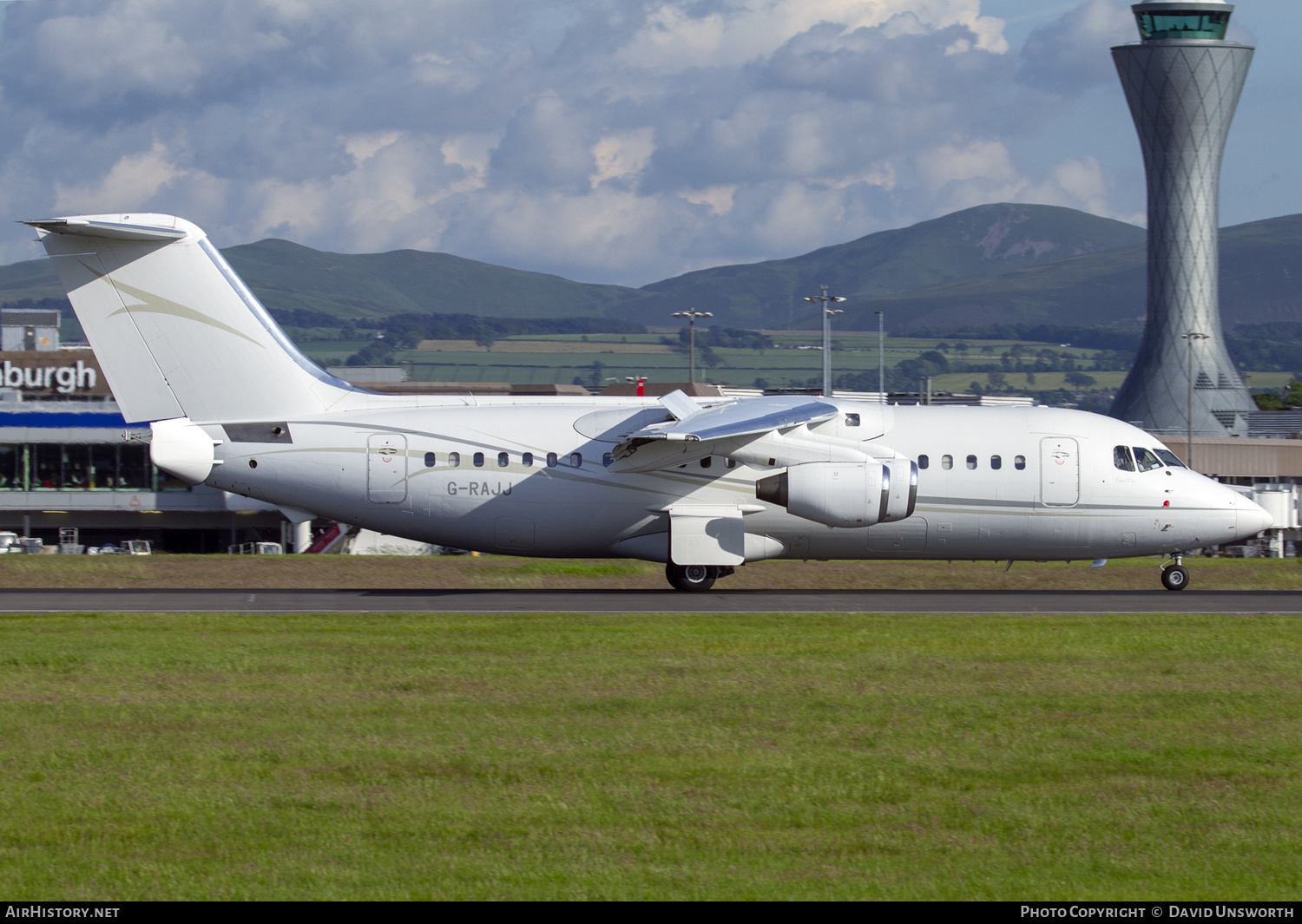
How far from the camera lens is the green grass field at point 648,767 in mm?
9023

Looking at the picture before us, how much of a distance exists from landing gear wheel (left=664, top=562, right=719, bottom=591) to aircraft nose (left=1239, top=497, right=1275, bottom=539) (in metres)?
11.0

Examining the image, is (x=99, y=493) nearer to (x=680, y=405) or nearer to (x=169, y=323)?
(x=169, y=323)

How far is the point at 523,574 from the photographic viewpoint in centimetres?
3388

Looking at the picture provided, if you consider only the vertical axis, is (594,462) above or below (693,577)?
above

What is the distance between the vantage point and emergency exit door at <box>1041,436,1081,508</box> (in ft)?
93.4

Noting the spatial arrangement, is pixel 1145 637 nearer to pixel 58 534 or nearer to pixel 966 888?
pixel 966 888

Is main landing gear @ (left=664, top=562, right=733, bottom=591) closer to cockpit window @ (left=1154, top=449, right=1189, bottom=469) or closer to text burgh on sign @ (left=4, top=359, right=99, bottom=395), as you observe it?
cockpit window @ (left=1154, top=449, right=1189, bottom=469)

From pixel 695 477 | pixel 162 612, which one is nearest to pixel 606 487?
pixel 695 477

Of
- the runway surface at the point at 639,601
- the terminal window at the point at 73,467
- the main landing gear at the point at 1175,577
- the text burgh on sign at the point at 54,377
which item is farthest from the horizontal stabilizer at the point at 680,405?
the text burgh on sign at the point at 54,377

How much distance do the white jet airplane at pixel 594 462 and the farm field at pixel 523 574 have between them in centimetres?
349

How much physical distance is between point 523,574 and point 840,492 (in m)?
10.1

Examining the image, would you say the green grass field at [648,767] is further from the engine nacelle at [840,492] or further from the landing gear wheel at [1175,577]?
the landing gear wheel at [1175,577]

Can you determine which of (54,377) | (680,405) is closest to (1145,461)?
(680,405)

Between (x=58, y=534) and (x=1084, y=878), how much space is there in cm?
6888
